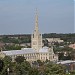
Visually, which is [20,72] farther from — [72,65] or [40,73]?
[72,65]

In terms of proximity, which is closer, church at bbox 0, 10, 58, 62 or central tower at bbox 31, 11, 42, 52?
church at bbox 0, 10, 58, 62

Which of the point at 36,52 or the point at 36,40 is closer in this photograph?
the point at 36,52

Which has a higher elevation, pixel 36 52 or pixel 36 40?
pixel 36 40

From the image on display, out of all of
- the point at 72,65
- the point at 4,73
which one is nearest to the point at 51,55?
the point at 72,65

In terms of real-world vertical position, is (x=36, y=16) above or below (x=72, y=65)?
above

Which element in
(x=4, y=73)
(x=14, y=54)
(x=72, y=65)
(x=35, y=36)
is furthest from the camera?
(x=35, y=36)

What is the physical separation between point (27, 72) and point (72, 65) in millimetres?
11540

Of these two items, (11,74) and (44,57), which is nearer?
(11,74)

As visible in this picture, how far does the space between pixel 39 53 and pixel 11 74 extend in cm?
2421

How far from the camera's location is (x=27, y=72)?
76.1ft

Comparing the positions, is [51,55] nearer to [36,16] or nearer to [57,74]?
[36,16]

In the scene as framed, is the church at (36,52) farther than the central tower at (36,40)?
No

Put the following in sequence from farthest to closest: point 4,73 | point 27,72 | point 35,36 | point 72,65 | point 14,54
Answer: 1. point 35,36
2. point 14,54
3. point 72,65
4. point 27,72
5. point 4,73

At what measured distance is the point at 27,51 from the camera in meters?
46.1
